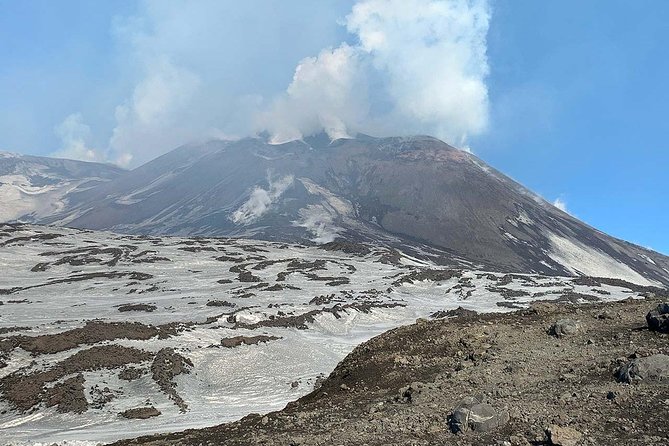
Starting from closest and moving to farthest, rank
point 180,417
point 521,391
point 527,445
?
1. point 527,445
2. point 521,391
3. point 180,417

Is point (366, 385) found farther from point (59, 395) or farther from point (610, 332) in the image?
point (59, 395)

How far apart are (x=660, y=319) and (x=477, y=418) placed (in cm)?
783

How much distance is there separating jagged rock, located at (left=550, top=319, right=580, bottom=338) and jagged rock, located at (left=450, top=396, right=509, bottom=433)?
251 inches

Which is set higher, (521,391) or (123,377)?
(521,391)

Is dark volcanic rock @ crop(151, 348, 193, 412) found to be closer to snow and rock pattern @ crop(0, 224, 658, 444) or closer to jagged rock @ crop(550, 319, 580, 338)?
snow and rock pattern @ crop(0, 224, 658, 444)

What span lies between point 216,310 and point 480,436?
1965 inches

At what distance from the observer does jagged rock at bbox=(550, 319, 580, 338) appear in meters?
16.3

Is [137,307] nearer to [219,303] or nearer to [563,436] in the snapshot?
[219,303]

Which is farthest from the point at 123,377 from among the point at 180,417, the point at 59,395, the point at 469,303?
the point at 469,303

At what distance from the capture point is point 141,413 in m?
25.5

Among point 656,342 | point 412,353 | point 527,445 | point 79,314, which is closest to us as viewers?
point 527,445

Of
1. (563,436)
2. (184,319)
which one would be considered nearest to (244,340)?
(184,319)

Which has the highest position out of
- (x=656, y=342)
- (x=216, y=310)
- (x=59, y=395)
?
(x=656, y=342)

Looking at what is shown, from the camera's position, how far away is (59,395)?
27719mm
